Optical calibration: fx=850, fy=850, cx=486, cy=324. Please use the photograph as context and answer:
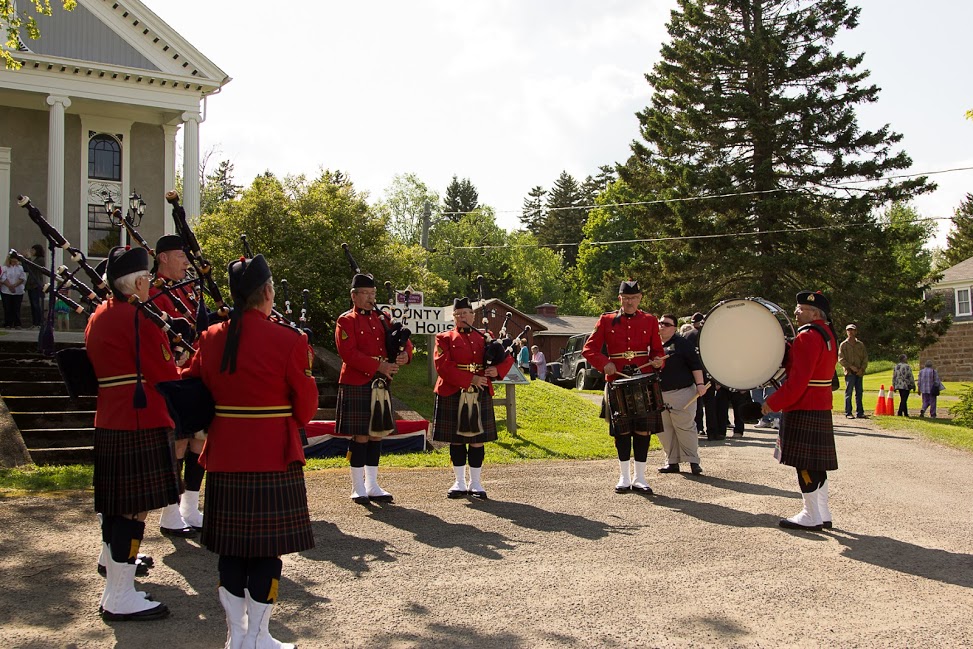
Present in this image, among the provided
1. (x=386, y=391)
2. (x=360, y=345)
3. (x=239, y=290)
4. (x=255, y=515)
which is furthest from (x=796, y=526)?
(x=239, y=290)

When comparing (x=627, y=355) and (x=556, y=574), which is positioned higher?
(x=627, y=355)

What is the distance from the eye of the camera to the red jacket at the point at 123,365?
4.57 metres

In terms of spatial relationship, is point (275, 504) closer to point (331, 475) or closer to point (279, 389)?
point (279, 389)

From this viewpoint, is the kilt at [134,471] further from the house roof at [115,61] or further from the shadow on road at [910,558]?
the house roof at [115,61]

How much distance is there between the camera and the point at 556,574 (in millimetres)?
5266

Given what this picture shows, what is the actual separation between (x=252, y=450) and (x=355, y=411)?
3.59m

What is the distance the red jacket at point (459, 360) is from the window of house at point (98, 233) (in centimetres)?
1413

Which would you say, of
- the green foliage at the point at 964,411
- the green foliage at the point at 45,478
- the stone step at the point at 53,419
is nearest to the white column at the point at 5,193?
the stone step at the point at 53,419

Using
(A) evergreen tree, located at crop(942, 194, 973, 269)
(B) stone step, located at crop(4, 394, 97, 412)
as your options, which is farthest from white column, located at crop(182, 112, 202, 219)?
(A) evergreen tree, located at crop(942, 194, 973, 269)

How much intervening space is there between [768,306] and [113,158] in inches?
681

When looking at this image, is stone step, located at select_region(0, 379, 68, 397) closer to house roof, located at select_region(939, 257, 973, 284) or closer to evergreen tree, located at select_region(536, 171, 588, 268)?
house roof, located at select_region(939, 257, 973, 284)

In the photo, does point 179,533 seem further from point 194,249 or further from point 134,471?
point 194,249

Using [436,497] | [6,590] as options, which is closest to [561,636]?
[6,590]

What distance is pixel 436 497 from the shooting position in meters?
7.77
